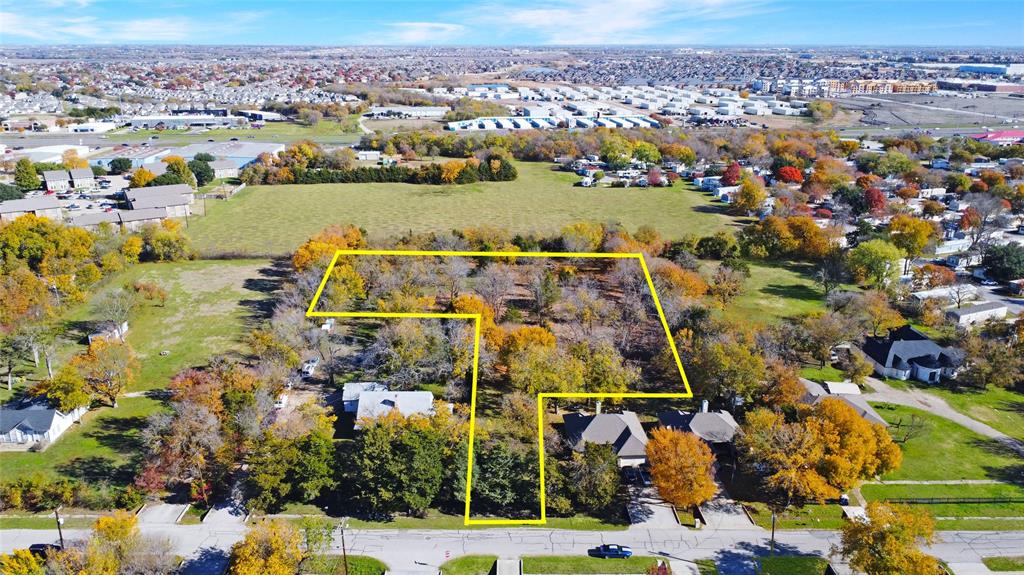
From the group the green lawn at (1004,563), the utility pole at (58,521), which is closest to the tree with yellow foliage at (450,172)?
the utility pole at (58,521)

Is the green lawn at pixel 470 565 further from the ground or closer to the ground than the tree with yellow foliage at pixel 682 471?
closer to the ground

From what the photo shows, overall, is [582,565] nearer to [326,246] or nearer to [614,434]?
[614,434]

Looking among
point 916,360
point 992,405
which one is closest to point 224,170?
point 916,360

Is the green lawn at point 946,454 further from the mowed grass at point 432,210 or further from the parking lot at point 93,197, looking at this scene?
the parking lot at point 93,197

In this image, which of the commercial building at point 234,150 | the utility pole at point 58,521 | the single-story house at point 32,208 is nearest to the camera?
the utility pole at point 58,521

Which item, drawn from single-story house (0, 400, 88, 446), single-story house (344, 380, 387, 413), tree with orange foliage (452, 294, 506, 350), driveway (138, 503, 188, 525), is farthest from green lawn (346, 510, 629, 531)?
single-story house (0, 400, 88, 446)

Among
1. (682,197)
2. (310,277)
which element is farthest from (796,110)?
(310,277)

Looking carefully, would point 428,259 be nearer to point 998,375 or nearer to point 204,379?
point 204,379
